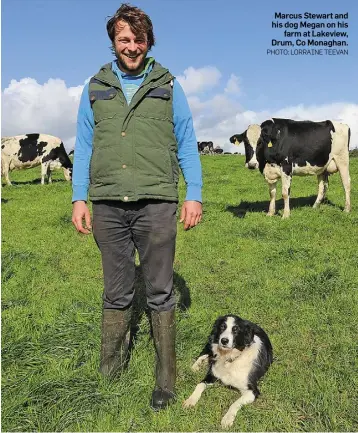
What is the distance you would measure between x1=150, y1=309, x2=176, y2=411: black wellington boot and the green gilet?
1006 millimetres

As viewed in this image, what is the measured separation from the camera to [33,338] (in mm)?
4801

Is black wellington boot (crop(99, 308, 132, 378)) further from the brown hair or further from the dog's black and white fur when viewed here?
the brown hair

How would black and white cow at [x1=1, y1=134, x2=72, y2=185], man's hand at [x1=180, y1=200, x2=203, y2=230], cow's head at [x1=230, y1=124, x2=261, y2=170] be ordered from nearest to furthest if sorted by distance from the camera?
1. man's hand at [x1=180, y1=200, x2=203, y2=230]
2. cow's head at [x1=230, y1=124, x2=261, y2=170]
3. black and white cow at [x1=1, y1=134, x2=72, y2=185]

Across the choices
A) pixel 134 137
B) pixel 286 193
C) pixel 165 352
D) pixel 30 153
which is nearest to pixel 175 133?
pixel 134 137

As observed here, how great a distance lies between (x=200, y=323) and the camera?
5.38 metres

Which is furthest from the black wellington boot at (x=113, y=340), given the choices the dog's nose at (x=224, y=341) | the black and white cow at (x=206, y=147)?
the black and white cow at (x=206, y=147)

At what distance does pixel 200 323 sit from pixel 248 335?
97 centimetres

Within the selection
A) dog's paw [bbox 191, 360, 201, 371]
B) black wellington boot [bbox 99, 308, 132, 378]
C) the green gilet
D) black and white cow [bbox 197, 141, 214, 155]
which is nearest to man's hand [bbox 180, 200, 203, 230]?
the green gilet

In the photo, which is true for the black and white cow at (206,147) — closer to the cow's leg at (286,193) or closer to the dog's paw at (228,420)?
the cow's leg at (286,193)

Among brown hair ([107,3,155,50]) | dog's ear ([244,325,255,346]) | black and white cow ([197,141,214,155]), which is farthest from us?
black and white cow ([197,141,214,155])

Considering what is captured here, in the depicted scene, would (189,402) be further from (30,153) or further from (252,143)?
(30,153)

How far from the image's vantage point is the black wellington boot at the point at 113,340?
4125mm

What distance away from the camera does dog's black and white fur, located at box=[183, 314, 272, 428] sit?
13.8ft

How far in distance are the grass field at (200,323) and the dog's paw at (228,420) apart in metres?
0.05
